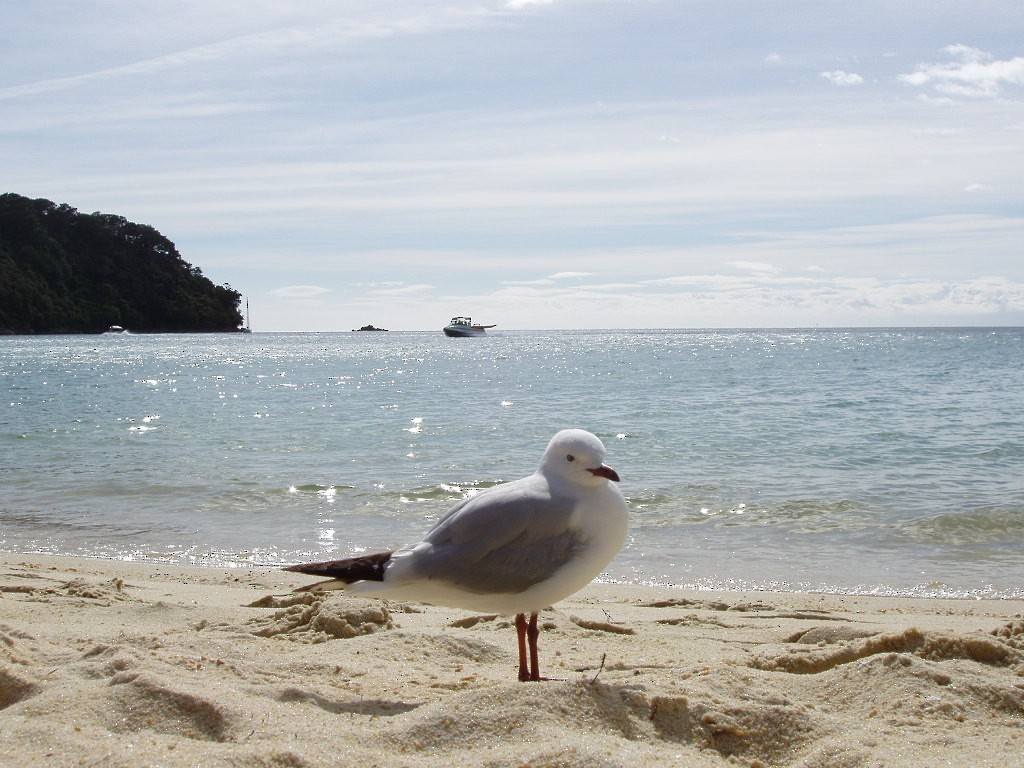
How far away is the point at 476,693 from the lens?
3.32 meters

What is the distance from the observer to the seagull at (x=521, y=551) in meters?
3.92

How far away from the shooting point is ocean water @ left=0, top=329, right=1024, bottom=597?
8148 millimetres

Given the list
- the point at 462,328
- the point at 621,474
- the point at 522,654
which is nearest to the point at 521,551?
the point at 522,654

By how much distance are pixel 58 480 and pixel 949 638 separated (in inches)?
438

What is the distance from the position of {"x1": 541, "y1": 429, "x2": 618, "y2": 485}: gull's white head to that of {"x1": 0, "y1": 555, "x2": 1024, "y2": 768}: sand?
78cm

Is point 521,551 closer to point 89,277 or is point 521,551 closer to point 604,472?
point 604,472

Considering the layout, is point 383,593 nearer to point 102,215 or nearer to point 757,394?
point 757,394

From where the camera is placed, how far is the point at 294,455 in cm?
1483

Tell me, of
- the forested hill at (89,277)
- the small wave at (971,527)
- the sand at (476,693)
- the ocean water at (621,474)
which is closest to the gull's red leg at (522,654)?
the sand at (476,693)

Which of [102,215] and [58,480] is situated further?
[102,215]

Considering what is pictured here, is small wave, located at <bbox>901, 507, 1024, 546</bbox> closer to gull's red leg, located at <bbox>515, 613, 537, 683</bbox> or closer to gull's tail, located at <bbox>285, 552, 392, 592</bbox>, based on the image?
gull's red leg, located at <bbox>515, 613, 537, 683</bbox>

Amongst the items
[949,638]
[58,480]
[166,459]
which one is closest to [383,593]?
[949,638]

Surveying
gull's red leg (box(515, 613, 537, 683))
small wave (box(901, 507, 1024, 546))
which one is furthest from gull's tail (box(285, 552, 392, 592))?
small wave (box(901, 507, 1024, 546))

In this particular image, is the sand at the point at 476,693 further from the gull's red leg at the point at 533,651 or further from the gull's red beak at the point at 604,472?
the gull's red beak at the point at 604,472
